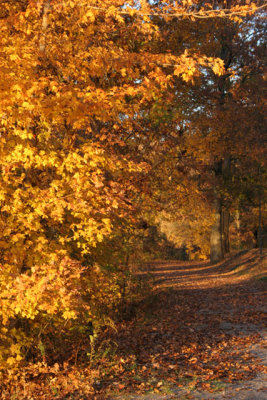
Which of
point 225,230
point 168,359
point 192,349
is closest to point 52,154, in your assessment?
point 168,359

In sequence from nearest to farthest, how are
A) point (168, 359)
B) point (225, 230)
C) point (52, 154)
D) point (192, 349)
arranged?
1. point (52, 154)
2. point (168, 359)
3. point (192, 349)
4. point (225, 230)

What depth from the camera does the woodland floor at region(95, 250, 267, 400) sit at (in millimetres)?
6340

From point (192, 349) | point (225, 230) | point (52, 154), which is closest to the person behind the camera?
point (52, 154)

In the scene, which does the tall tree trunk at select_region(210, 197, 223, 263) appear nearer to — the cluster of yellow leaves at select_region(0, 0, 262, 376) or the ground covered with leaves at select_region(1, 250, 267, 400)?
the ground covered with leaves at select_region(1, 250, 267, 400)

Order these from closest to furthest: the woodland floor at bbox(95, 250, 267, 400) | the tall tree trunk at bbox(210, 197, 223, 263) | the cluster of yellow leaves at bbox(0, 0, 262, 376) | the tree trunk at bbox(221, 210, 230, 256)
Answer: the cluster of yellow leaves at bbox(0, 0, 262, 376)
the woodland floor at bbox(95, 250, 267, 400)
the tall tree trunk at bbox(210, 197, 223, 263)
the tree trunk at bbox(221, 210, 230, 256)

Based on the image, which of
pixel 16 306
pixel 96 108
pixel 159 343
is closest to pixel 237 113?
pixel 159 343

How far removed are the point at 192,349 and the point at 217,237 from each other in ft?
58.5

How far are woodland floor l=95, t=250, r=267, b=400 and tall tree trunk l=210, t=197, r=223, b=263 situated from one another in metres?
9.58

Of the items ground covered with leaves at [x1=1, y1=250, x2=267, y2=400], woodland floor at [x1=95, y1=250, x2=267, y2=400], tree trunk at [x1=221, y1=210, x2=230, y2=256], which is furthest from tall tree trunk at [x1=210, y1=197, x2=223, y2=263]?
ground covered with leaves at [x1=1, y1=250, x2=267, y2=400]

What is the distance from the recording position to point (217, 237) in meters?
25.9

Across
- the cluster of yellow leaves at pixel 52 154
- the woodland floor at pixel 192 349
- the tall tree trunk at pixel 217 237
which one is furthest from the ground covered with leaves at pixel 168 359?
the tall tree trunk at pixel 217 237

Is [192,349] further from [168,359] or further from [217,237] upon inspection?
[217,237]

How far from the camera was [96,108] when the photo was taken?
620 centimetres

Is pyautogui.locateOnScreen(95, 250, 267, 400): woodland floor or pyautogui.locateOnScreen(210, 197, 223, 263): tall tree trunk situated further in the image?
pyautogui.locateOnScreen(210, 197, 223, 263): tall tree trunk
